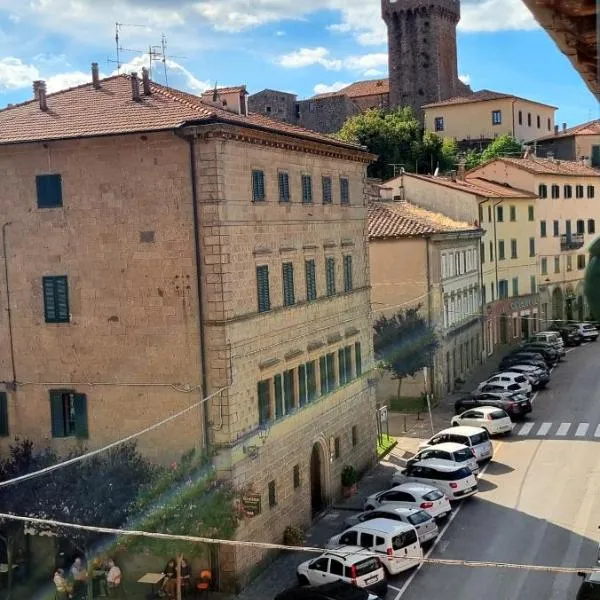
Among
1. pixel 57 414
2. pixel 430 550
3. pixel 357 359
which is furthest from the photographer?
pixel 357 359

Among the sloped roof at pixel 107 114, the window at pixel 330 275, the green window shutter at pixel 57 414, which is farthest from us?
the window at pixel 330 275

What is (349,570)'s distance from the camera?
2312 centimetres

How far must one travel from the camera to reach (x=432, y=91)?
11362 cm

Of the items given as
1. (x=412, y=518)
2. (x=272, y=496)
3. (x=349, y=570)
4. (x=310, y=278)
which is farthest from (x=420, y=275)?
(x=349, y=570)

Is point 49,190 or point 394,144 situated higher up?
point 394,144

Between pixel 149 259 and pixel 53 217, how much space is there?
10.5 feet

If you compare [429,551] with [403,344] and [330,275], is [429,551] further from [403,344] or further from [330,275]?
[403,344]

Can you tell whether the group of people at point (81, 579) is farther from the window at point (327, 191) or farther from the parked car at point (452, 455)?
the window at point (327, 191)

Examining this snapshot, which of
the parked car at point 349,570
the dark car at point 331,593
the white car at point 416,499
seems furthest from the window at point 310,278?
the dark car at point 331,593

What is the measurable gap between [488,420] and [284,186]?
1593cm

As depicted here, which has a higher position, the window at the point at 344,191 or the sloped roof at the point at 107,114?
the sloped roof at the point at 107,114

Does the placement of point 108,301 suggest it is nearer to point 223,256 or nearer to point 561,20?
point 223,256

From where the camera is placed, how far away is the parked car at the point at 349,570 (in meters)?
23.1

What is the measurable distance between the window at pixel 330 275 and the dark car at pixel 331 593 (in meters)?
12.2
